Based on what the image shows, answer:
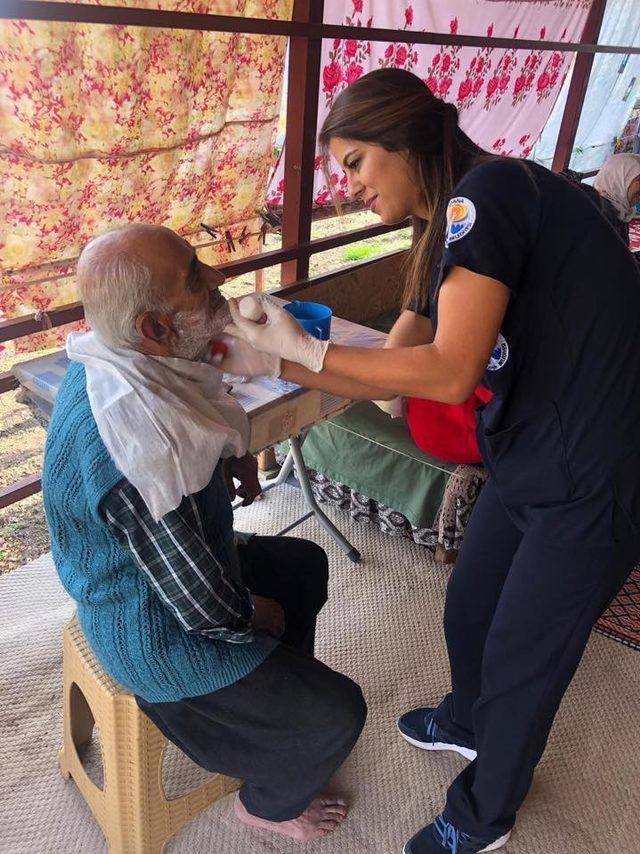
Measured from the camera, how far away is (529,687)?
125 centimetres

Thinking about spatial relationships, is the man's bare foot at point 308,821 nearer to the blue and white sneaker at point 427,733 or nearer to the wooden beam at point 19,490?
the blue and white sneaker at point 427,733

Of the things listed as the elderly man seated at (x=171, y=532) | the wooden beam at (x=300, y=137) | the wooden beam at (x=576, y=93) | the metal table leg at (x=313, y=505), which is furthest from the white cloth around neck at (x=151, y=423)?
the wooden beam at (x=576, y=93)

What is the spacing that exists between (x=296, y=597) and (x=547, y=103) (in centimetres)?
387

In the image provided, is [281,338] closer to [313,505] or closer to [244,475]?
[244,475]

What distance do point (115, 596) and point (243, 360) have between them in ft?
1.55

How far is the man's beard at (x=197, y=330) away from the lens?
110cm

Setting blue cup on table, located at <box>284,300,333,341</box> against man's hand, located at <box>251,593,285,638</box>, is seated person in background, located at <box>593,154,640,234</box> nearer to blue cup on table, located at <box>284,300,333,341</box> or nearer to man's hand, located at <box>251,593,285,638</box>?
blue cup on table, located at <box>284,300,333,341</box>

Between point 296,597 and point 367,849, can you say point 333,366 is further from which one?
point 367,849

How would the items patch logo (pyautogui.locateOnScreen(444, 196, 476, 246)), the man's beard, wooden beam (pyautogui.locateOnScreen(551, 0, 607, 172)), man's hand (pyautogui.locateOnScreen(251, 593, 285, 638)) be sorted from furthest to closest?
wooden beam (pyautogui.locateOnScreen(551, 0, 607, 172))
man's hand (pyautogui.locateOnScreen(251, 593, 285, 638))
the man's beard
patch logo (pyautogui.locateOnScreen(444, 196, 476, 246))

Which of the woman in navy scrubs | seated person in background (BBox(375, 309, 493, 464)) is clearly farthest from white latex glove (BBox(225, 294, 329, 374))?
seated person in background (BBox(375, 309, 493, 464))

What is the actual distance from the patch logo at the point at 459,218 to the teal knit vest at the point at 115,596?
59 centimetres

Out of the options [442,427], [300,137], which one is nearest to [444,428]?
[442,427]

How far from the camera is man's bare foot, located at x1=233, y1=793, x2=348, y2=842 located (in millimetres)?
1505

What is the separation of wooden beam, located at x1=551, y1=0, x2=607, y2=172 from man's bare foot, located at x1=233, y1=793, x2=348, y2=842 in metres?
4.42
